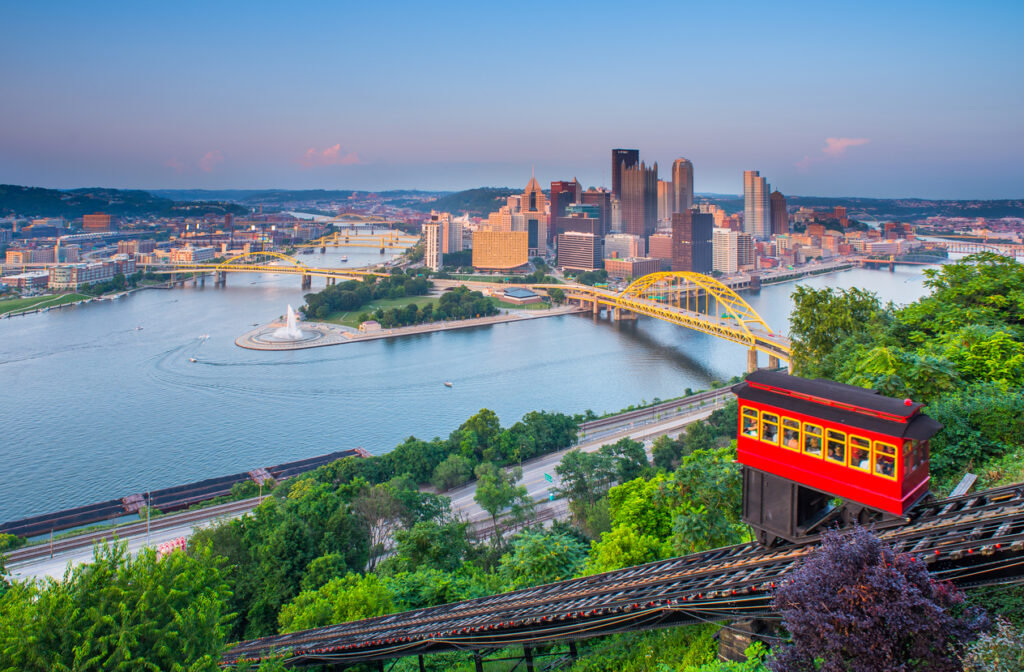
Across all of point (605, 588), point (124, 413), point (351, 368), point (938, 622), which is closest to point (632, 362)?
point (351, 368)

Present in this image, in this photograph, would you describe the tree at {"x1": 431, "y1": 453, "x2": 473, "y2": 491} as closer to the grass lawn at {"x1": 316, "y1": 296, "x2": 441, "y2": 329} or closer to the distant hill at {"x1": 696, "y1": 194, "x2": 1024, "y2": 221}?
the grass lawn at {"x1": 316, "y1": 296, "x2": 441, "y2": 329}

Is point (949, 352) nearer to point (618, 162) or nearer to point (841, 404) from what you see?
point (841, 404)

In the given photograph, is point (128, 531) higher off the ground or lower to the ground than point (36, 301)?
lower

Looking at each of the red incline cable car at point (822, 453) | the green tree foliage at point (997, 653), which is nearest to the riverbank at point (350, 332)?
the red incline cable car at point (822, 453)

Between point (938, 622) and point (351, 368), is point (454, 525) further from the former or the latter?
point (351, 368)

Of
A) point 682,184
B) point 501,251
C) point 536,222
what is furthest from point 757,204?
point 501,251

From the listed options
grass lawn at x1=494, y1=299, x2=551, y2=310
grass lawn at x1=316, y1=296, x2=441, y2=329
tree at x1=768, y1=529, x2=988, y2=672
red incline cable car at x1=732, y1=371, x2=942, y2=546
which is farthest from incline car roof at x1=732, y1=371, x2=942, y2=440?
grass lawn at x1=494, y1=299, x2=551, y2=310

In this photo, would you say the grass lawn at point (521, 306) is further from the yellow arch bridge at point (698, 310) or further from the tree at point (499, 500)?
the tree at point (499, 500)
